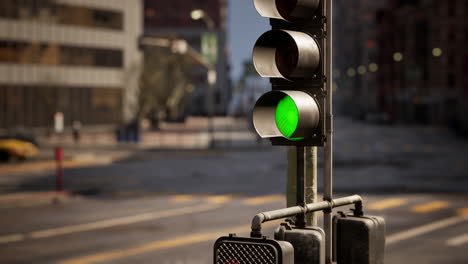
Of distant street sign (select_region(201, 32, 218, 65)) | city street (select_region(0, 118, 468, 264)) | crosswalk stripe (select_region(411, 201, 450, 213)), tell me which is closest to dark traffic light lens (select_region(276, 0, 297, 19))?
city street (select_region(0, 118, 468, 264))

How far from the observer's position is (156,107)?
98062 millimetres

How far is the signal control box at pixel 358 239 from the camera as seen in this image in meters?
5.39

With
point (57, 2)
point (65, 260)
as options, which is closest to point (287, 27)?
point (65, 260)

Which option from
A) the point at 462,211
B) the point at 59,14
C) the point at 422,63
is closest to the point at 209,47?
the point at 59,14

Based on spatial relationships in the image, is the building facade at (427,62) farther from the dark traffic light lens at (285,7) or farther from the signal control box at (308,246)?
the signal control box at (308,246)

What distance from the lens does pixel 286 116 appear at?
5152 millimetres

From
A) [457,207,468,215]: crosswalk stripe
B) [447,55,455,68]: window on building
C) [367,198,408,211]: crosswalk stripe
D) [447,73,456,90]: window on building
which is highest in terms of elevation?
[447,55,455,68]: window on building

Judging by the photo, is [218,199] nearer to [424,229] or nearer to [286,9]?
[424,229]

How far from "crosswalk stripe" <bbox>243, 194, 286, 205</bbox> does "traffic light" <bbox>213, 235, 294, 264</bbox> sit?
61.2 ft

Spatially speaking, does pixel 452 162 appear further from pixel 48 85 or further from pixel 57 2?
pixel 57 2

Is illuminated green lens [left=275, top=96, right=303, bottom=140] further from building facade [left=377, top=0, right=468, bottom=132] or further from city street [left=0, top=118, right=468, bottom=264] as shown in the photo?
building facade [left=377, top=0, right=468, bottom=132]

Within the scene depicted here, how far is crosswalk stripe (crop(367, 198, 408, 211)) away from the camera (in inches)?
883

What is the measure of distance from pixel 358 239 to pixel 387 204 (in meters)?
18.2

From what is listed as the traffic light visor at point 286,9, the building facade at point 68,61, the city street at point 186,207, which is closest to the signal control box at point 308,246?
the traffic light visor at point 286,9
